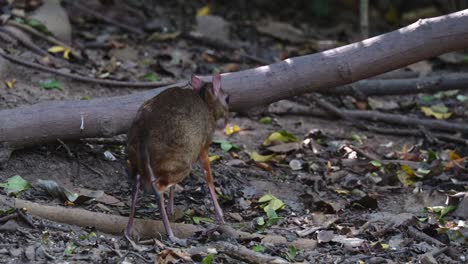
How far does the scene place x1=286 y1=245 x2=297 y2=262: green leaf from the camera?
15.6 ft

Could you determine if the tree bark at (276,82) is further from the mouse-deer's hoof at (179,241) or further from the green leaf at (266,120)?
the green leaf at (266,120)

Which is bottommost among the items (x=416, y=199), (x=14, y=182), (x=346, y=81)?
(x=416, y=199)

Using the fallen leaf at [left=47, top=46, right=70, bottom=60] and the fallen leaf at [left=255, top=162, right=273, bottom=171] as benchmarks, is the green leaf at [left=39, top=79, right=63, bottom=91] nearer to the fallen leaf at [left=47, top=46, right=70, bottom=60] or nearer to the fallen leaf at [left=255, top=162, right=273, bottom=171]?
the fallen leaf at [left=47, top=46, right=70, bottom=60]

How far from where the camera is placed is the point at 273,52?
927 centimetres

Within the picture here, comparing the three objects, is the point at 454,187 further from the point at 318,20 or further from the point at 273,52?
the point at 318,20

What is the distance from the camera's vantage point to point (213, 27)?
9297 mm

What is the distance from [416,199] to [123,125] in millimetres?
2143

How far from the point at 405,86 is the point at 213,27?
96.2 inches

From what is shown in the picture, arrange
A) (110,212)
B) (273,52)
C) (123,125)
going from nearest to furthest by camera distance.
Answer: (110,212) < (123,125) < (273,52)

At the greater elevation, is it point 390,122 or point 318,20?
point 318,20

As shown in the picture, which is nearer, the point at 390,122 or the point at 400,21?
the point at 390,122

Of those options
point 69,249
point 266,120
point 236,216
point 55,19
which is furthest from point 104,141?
point 55,19

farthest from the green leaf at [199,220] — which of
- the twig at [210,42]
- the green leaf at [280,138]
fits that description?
the twig at [210,42]

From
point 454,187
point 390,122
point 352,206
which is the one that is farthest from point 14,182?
point 390,122
